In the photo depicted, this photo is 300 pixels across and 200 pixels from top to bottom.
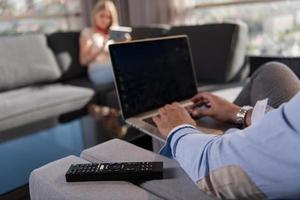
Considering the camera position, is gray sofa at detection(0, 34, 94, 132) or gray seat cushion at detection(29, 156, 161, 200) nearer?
gray seat cushion at detection(29, 156, 161, 200)

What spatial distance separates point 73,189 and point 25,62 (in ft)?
7.04

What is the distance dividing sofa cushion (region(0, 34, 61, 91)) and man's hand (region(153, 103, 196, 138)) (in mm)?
1855

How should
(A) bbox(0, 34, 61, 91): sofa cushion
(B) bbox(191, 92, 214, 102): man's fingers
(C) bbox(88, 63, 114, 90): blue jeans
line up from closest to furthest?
(B) bbox(191, 92, 214, 102): man's fingers < (A) bbox(0, 34, 61, 91): sofa cushion < (C) bbox(88, 63, 114, 90): blue jeans

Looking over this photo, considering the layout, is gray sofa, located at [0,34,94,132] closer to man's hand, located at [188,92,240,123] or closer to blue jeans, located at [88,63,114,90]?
blue jeans, located at [88,63,114,90]

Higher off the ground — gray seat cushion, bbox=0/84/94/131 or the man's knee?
the man's knee

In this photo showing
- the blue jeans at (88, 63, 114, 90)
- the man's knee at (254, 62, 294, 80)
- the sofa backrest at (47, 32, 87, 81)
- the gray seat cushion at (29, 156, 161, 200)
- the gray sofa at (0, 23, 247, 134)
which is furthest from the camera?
the sofa backrest at (47, 32, 87, 81)

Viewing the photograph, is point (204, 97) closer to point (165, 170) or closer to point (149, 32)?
point (165, 170)

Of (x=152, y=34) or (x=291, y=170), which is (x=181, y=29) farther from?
(x=291, y=170)

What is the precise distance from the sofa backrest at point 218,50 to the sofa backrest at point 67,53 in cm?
110

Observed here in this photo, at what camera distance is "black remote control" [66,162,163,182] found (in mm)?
792

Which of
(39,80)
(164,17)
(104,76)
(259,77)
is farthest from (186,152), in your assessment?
(164,17)

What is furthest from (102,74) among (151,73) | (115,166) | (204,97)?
(115,166)

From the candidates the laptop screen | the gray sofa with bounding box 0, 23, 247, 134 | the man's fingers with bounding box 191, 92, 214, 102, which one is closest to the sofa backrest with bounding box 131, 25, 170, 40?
the gray sofa with bounding box 0, 23, 247, 134

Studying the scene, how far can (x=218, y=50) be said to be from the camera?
94.5 inches
